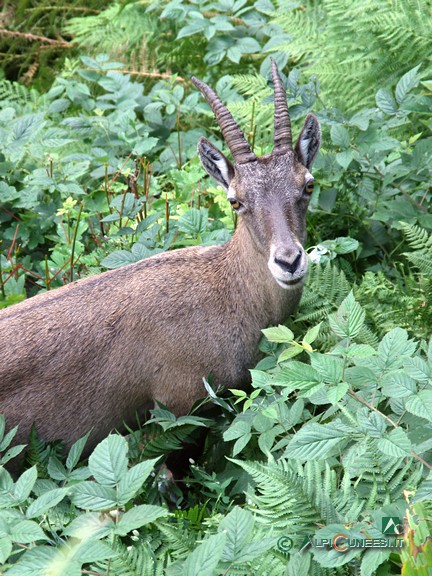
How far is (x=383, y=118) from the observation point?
24.3ft

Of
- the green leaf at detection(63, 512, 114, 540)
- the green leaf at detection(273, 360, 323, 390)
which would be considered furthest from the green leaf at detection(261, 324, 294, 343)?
the green leaf at detection(63, 512, 114, 540)

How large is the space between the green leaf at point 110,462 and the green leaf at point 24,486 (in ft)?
1.25

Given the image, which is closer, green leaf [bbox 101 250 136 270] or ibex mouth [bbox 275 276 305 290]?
ibex mouth [bbox 275 276 305 290]

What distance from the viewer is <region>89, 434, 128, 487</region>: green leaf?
3516mm

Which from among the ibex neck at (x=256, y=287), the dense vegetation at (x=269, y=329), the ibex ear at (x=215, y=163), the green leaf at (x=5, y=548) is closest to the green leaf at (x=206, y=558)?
the dense vegetation at (x=269, y=329)

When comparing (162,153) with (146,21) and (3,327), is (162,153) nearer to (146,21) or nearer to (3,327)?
(146,21)

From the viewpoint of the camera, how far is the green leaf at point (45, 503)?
11.7ft

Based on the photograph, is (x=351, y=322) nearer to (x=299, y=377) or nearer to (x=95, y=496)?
(x=299, y=377)

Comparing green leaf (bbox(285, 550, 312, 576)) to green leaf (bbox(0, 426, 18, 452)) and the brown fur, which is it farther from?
the brown fur

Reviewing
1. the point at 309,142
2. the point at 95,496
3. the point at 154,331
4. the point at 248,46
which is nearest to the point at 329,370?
the point at 95,496

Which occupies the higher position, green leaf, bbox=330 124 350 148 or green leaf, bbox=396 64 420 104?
green leaf, bbox=396 64 420 104

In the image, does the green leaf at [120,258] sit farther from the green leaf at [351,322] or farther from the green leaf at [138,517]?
the green leaf at [138,517]

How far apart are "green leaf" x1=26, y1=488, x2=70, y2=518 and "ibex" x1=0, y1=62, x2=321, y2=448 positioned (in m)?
2.06

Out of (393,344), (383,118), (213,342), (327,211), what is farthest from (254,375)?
(383,118)
